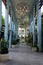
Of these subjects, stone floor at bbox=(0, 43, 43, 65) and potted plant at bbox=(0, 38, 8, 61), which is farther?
potted plant at bbox=(0, 38, 8, 61)

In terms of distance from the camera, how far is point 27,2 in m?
27.6

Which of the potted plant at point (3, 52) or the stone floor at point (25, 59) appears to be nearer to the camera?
the stone floor at point (25, 59)

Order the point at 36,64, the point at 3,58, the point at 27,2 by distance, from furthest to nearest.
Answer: the point at 27,2, the point at 3,58, the point at 36,64

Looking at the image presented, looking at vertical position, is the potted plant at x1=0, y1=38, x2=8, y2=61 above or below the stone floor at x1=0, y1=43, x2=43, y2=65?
above

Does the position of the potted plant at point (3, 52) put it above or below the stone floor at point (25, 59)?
above

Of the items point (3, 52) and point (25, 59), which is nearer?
point (3, 52)

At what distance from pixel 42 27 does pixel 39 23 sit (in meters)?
0.49

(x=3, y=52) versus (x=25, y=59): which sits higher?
(x=3, y=52)

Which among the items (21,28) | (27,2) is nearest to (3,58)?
(27,2)

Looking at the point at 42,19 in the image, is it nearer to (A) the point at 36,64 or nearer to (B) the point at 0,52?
(B) the point at 0,52

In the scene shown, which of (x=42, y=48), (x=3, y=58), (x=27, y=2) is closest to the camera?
(x=3, y=58)

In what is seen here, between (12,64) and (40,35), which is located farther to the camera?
(40,35)

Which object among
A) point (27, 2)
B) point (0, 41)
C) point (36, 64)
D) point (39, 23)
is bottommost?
point (36, 64)

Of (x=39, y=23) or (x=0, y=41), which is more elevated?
(x=39, y=23)
